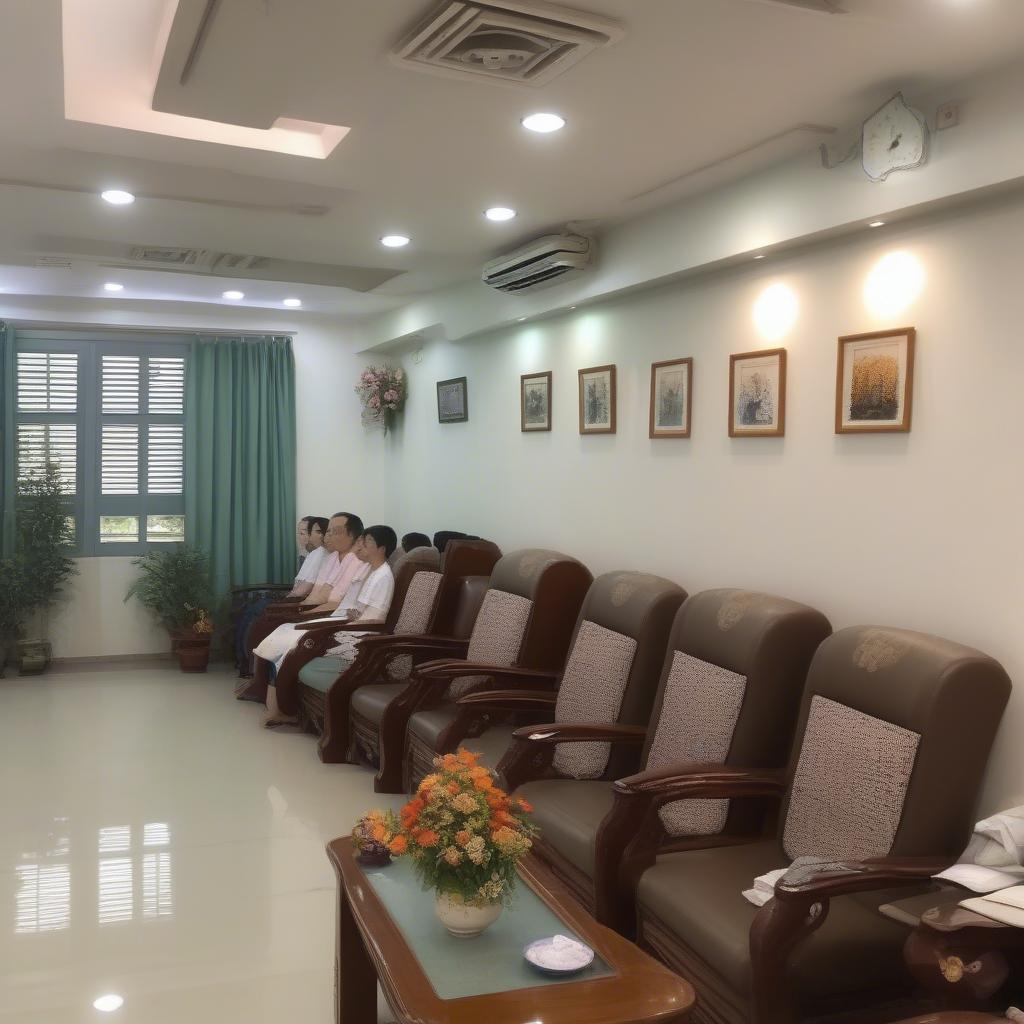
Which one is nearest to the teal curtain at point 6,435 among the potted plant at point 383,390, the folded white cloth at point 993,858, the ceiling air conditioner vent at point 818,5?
the potted plant at point 383,390

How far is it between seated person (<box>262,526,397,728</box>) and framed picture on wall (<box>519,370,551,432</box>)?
1.17m

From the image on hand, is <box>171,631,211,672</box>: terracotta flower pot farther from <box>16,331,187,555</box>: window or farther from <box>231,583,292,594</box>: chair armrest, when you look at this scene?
<box>16,331,187,555</box>: window

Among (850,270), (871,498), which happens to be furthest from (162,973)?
(850,270)

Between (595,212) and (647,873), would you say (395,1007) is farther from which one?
(595,212)

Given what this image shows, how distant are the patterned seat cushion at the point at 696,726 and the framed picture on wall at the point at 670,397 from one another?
1154 millimetres

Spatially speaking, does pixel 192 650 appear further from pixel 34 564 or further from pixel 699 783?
pixel 699 783

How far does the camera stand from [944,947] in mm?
2043

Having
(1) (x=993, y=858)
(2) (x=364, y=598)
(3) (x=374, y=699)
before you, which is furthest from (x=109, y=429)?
(1) (x=993, y=858)

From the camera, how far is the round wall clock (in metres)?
2.82

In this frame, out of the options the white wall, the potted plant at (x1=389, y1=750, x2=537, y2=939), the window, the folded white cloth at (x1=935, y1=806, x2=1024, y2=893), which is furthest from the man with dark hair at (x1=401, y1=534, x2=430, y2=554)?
the folded white cloth at (x1=935, y1=806, x2=1024, y2=893)

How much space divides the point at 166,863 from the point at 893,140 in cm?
352

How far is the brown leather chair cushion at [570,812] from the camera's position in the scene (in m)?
2.98

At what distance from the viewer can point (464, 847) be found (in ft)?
7.32

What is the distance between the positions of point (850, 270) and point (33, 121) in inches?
105
